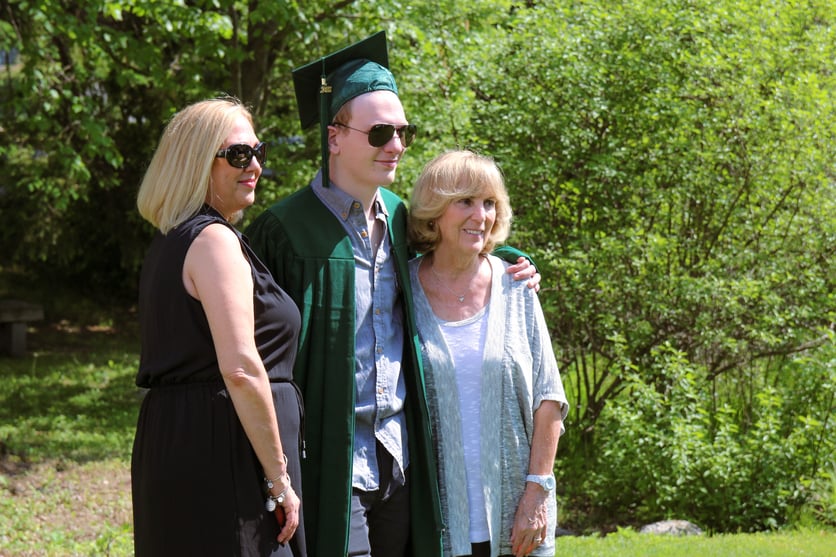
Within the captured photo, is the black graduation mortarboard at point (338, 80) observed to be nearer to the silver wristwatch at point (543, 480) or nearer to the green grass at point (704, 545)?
the silver wristwatch at point (543, 480)

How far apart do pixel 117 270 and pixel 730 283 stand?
1030cm

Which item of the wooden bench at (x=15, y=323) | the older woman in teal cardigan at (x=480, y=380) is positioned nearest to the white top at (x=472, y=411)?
the older woman in teal cardigan at (x=480, y=380)

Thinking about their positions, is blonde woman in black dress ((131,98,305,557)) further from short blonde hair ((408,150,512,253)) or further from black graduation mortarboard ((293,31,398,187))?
→ short blonde hair ((408,150,512,253))

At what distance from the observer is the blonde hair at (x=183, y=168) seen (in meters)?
2.85

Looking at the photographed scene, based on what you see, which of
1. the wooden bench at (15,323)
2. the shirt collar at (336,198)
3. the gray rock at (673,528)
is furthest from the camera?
the wooden bench at (15,323)

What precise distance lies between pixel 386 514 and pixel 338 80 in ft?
4.60

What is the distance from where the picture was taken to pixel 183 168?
288 cm

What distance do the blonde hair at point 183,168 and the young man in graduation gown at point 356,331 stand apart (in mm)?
431

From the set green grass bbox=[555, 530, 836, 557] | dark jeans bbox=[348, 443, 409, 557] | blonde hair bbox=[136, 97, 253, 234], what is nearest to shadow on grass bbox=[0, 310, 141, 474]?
green grass bbox=[555, 530, 836, 557]

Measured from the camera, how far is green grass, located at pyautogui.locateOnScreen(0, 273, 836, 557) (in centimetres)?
605

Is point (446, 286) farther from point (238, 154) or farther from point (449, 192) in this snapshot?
point (238, 154)

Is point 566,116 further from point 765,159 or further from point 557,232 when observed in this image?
point 765,159

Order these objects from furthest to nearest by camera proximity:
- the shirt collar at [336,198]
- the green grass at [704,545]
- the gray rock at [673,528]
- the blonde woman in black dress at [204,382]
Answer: the gray rock at [673,528], the green grass at [704,545], the shirt collar at [336,198], the blonde woman in black dress at [204,382]

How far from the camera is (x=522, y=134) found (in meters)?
8.02
